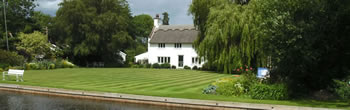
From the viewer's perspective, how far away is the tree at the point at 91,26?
138 ft

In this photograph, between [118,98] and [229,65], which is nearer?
[118,98]

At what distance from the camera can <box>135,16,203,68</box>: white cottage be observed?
1758 inches

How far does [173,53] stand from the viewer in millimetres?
45594

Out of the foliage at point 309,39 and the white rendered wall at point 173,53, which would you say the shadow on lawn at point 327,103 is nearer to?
the foliage at point 309,39

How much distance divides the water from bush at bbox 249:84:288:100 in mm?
3801

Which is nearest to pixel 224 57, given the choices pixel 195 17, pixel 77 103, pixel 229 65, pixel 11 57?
pixel 229 65

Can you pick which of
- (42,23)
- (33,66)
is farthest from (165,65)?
(42,23)

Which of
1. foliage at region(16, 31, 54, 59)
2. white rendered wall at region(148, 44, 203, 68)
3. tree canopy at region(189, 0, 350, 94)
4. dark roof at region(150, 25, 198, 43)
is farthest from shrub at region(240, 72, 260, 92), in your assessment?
foliage at region(16, 31, 54, 59)

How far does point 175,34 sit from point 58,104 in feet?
114

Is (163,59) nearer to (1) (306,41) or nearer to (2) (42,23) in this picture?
(2) (42,23)

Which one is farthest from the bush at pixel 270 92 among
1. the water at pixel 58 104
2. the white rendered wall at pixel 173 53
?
the white rendered wall at pixel 173 53

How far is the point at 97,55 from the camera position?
48.3 meters

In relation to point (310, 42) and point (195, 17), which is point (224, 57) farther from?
point (310, 42)

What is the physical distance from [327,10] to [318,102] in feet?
Answer: 12.8
